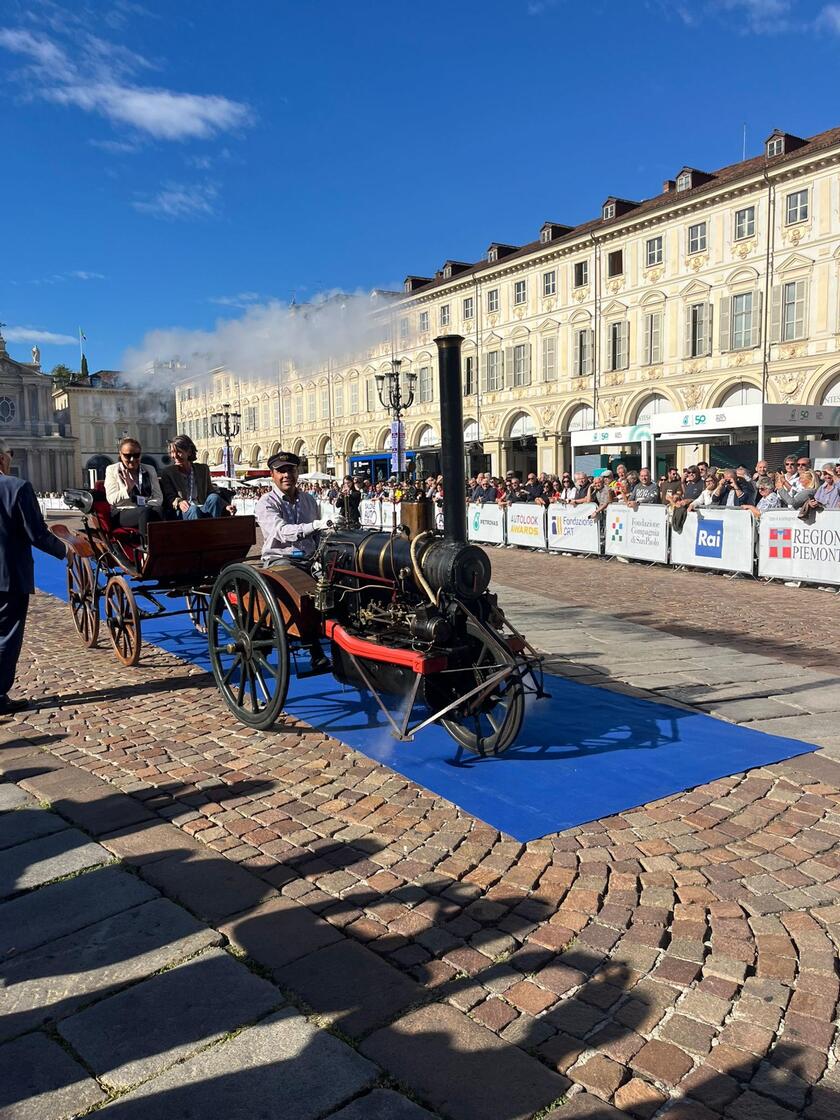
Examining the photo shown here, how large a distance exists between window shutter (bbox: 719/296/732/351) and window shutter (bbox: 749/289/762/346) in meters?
0.98

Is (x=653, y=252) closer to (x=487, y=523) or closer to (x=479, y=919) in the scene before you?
(x=487, y=523)

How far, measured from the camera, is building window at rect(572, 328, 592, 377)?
35000 millimetres

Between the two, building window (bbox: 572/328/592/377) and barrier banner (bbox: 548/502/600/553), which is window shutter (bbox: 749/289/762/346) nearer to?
building window (bbox: 572/328/592/377)

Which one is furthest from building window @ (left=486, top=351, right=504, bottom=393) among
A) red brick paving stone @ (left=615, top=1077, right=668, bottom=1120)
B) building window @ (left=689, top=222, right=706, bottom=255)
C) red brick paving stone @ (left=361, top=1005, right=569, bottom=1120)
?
red brick paving stone @ (left=615, top=1077, right=668, bottom=1120)

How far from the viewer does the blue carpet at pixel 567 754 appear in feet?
12.2

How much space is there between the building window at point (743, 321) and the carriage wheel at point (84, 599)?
89.2 ft

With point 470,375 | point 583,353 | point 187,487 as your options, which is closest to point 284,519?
point 187,487

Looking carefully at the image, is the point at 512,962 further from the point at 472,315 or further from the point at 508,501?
the point at 472,315

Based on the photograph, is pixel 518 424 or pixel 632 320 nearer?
pixel 632 320

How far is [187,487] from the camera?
304 inches

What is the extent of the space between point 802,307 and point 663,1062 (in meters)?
29.9

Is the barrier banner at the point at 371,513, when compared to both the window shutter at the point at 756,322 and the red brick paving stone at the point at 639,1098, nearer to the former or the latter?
the window shutter at the point at 756,322

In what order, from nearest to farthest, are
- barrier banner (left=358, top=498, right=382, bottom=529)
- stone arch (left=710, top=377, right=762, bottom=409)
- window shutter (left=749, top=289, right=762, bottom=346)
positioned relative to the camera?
barrier banner (left=358, top=498, right=382, bottom=529) → window shutter (left=749, top=289, right=762, bottom=346) → stone arch (left=710, top=377, right=762, bottom=409)

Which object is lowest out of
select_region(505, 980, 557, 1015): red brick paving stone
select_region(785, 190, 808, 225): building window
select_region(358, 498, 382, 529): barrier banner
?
select_region(505, 980, 557, 1015): red brick paving stone
